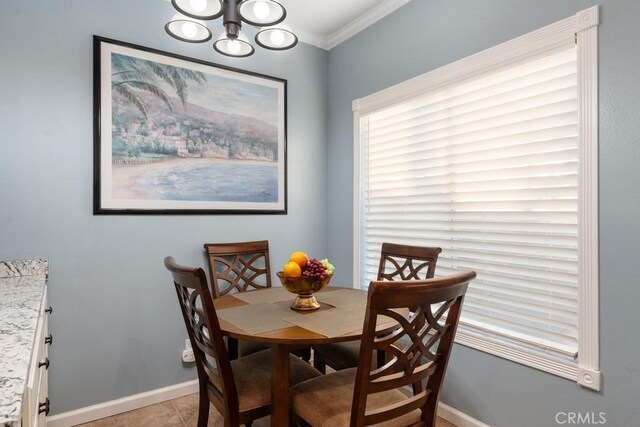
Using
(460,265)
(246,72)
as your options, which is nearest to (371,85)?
(246,72)

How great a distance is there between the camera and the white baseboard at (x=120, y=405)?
218 cm

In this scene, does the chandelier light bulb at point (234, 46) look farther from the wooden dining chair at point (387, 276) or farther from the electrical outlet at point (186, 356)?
the electrical outlet at point (186, 356)

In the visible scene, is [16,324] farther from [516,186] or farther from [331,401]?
[516,186]

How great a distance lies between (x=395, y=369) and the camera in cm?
133

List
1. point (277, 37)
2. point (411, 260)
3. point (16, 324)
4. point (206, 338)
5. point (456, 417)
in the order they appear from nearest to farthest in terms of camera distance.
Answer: point (16, 324)
point (206, 338)
point (277, 37)
point (456, 417)
point (411, 260)

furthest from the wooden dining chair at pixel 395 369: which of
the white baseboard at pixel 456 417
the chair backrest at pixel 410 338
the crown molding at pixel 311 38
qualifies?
the crown molding at pixel 311 38

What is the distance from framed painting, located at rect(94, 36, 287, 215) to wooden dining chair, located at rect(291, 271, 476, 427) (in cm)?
158

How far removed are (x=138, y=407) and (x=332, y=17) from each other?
3.07 meters

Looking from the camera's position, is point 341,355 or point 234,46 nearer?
point 234,46

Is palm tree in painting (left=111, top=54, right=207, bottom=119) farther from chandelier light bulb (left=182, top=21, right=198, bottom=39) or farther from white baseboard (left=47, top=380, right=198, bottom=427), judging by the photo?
white baseboard (left=47, top=380, right=198, bottom=427)

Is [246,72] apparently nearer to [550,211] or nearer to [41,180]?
[41,180]

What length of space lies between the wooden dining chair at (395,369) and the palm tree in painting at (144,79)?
6.53 ft

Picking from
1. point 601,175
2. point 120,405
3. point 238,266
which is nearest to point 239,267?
point 238,266

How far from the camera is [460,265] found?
227 centimetres
